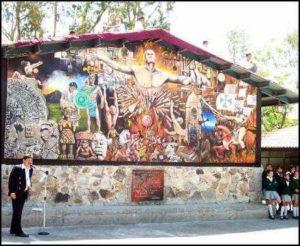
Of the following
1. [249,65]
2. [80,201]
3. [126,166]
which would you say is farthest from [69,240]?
[249,65]

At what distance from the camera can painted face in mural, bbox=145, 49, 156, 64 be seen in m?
15.1

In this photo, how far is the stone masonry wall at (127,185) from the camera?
13.4m

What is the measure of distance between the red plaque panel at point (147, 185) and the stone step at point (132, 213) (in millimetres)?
414

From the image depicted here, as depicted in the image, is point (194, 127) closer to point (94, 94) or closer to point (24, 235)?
point (94, 94)

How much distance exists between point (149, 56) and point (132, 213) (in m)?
4.69

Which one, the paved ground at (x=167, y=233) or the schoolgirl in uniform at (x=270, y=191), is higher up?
the schoolgirl in uniform at (x=270, y=191)

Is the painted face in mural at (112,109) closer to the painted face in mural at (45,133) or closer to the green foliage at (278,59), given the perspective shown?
the painted face in mural at (45,133)

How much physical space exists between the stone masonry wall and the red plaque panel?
0.13 meters

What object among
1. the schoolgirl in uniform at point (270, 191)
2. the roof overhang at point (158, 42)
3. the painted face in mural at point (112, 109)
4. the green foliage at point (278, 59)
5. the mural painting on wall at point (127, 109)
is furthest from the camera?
the green foliage at point (278, 59)

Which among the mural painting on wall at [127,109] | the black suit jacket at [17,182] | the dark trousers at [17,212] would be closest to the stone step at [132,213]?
the dark trousers at [17,212]

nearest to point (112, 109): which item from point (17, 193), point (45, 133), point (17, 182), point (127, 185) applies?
point (45, 133)

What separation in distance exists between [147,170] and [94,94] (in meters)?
2.70

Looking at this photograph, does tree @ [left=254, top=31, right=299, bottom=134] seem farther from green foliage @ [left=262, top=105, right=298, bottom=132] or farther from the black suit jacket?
the black suit jacket

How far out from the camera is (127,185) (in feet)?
47.3
